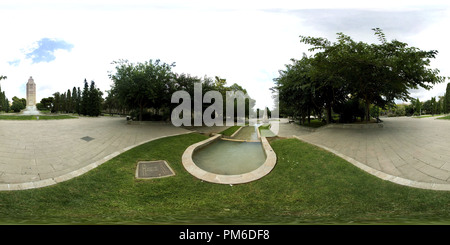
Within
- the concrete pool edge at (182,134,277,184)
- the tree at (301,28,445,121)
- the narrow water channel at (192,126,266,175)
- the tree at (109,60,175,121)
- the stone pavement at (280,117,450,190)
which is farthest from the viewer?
the tree at (109,60,175,121)

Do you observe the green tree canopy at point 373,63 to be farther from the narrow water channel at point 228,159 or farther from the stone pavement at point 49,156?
the stone pavement at point 49,156

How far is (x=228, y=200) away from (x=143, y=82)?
11.5m

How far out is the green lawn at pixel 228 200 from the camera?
2717 mm

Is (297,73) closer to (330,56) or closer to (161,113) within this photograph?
(330,56)

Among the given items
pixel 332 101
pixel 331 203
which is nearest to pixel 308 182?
pixel 331 203

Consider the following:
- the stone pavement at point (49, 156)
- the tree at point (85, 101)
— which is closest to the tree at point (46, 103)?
the tree at point (85, 101)

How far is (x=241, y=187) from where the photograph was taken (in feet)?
13.8

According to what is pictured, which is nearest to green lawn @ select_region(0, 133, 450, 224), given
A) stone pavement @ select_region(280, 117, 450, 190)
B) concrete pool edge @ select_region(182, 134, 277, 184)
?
concrete pool edge @ select_region(182, 134, 277, 184)

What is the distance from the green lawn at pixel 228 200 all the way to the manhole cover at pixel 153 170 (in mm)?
217

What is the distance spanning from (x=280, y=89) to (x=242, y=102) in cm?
1618

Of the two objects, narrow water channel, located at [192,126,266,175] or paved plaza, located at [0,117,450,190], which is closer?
paved plaza, located at [0,117,450,190]

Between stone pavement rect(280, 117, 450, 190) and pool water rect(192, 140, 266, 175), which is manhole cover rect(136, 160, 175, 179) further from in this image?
stone pavement rect(280, 117, 450, 190)

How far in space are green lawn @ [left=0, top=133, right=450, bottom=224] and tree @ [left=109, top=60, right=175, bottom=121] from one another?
8.78 m

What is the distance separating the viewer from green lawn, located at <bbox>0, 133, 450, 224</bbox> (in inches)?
107
